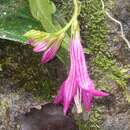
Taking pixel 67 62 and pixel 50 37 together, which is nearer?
pixel 50 37

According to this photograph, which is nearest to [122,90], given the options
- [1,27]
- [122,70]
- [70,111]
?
[122,70]

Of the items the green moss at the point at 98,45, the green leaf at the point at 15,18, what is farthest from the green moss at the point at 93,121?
the green leaf at the point at 15,18

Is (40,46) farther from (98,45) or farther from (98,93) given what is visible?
(98,45)

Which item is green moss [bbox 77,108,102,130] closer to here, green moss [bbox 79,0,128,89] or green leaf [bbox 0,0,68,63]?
green moss [bbox 79,0,128,89]

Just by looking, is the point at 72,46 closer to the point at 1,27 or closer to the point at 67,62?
the point at 67,62

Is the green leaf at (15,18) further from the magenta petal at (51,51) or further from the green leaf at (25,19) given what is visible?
the magenta petal at (51,51)

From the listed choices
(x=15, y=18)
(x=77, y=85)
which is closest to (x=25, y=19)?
(x=15, y=18)

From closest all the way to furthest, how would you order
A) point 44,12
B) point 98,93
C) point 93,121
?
1. point 98,93
2. point 44,12
3. point 93,121
